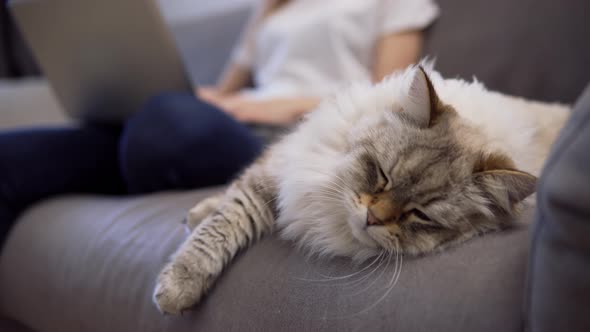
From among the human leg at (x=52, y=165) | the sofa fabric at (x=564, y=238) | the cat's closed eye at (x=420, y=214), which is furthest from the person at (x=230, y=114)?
the sofa fabric at (x=564, y=238)

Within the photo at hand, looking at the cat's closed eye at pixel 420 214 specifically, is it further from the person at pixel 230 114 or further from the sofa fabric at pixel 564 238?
the person at pixel 230 114

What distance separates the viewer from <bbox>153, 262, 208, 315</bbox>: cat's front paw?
84 cm

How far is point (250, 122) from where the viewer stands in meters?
1.73

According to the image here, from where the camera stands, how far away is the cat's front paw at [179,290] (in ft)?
2.76

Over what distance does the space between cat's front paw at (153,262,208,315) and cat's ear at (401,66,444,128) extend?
0.57 metres

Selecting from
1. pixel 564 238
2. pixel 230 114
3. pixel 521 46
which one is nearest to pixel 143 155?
pixel 230 114

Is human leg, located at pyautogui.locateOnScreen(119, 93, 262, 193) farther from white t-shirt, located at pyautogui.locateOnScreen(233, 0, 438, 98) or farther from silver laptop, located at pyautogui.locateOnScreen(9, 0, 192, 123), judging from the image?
white t-shirt, located at pyautogui.locateOnScreen(233, 0, 438, 98)

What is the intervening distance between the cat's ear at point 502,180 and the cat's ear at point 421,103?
5.2 inches

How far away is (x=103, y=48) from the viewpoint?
1420 mm

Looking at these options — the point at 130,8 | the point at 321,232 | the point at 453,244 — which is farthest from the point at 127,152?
the point at 453,244

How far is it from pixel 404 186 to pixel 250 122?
102 cm

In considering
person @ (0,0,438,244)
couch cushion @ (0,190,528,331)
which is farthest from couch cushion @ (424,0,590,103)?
couch cushion @ (0,190,528,331)

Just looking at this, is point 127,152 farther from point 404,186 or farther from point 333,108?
point 404,186

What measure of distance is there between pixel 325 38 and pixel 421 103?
121 centimetres
